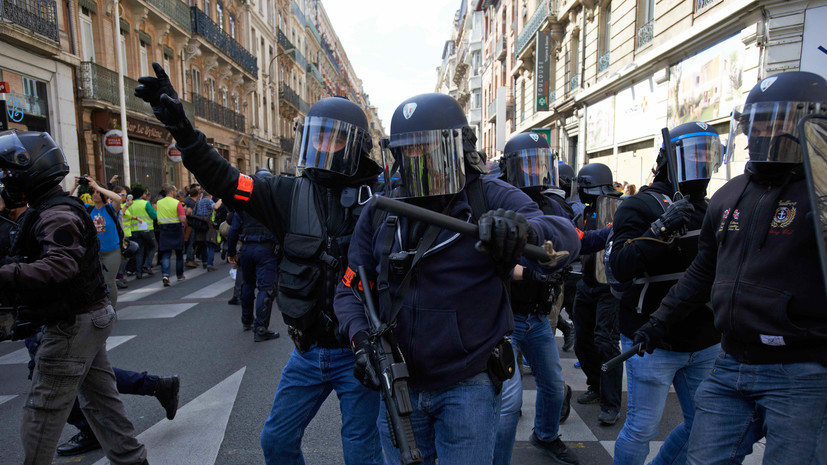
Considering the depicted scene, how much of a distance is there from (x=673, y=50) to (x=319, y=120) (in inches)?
463

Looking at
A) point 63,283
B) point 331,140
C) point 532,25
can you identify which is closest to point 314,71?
point 532,25

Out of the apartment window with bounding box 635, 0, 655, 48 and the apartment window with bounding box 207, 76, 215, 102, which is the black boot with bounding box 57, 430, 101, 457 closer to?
the apartment window with bounding box 635, 0, 655, 48

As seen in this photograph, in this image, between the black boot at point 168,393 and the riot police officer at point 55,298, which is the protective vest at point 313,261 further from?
the black boot at point 168,393

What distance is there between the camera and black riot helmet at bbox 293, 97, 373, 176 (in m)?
2.33

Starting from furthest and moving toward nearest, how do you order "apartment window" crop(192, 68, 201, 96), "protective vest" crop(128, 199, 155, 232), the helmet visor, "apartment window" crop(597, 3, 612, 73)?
1. "apartment window" crop(192, 68, 201, 96)
2. "apartment window" crop(597, 3, 612, 73)
3. "protective vest" crop(128, 199, 155, 232)
4. the helmet visor

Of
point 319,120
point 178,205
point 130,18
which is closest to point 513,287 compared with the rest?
point 319,120

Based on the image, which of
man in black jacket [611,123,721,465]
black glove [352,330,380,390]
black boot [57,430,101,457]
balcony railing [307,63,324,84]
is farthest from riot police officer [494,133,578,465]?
balcony railing [307,63,324,84]

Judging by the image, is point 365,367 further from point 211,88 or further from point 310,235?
point 211,88

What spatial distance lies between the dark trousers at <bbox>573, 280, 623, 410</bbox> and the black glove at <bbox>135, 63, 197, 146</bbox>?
3.04m

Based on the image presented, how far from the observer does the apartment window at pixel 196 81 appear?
76.4 ft

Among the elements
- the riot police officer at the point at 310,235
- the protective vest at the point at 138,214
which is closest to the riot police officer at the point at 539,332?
the riot police officer at the point at 310,235

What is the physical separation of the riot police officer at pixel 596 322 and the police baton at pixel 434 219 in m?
2.01

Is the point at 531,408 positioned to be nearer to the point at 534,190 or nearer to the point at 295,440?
the point at 534,190

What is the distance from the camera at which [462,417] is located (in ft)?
5.46
